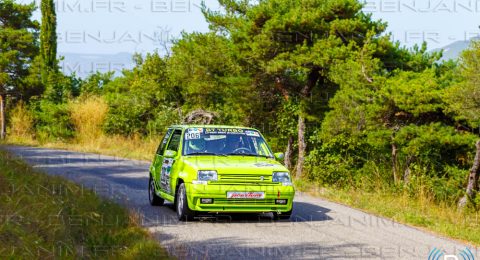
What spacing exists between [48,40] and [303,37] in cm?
2181

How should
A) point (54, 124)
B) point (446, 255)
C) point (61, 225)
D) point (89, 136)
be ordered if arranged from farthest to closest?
1. point (54, 124)
2. point (89, 136)
3. point (61, 225)
4. point (446, 255)

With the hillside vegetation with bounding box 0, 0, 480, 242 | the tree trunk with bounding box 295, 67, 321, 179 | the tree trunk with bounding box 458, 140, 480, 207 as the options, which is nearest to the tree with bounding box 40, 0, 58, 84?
the hillside vegetation with bounding box 0, 0, 480, 242

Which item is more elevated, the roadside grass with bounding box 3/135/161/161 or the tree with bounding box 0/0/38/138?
the tree with bounding box 0/0/38/138

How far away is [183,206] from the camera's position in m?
11.4

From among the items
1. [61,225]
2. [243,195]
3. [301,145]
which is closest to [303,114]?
[301,145]

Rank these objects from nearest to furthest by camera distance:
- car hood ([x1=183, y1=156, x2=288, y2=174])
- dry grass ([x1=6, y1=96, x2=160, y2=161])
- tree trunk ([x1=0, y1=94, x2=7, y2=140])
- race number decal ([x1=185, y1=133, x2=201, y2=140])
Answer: car hood ([x1=183, y1=156, x2=288, y2=174]) < race number decal ([x1=185, y1=133, x2=201, y2=140]) < dry grass ([x1=6, y1=96, x2=160, y2=161]) < tree trunk ([x1=0, y1=94, x2=7, y2=140])

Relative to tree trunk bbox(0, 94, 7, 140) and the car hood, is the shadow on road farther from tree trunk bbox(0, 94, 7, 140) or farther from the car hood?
tree trunk bbox(0, 94, 7, 140)

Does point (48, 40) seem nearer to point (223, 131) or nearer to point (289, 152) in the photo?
point (289, 152)

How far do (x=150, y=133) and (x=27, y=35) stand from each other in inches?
601

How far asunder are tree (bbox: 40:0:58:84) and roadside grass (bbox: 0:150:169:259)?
29.5 m

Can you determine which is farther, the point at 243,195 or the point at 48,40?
the point at 48,40

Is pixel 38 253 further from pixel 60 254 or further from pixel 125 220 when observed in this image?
pixel 125 220

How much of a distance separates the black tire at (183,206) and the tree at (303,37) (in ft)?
40.7

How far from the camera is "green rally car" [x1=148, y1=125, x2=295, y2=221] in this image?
11172mm
